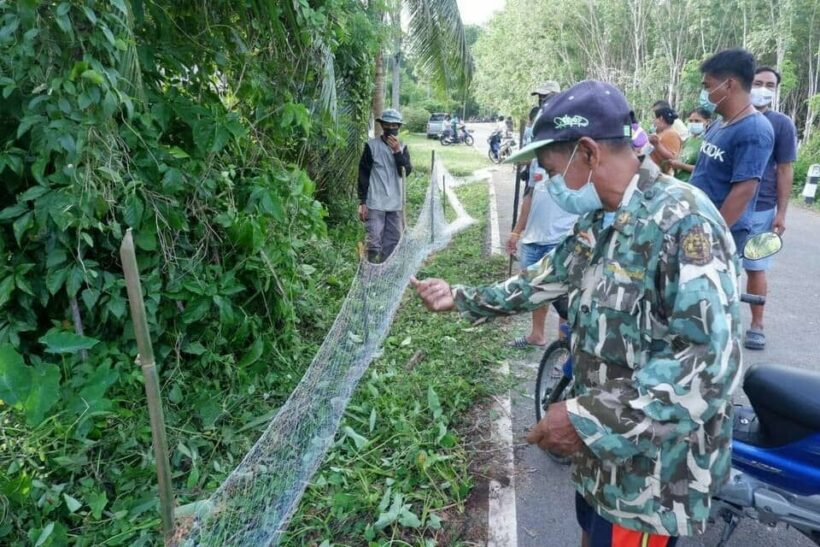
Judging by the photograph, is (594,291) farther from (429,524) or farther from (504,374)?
(504,374)

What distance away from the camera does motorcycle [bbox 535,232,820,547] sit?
212cm

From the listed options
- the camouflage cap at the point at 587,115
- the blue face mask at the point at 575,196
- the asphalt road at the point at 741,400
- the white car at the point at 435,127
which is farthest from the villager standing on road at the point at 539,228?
the white car at the point at 435,127

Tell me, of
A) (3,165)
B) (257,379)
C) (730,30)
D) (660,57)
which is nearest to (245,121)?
(3,165)

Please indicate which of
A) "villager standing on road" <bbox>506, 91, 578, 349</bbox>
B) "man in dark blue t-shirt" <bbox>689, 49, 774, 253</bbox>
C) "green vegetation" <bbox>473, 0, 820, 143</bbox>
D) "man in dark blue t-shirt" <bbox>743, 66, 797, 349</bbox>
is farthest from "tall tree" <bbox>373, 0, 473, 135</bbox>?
"green vegetation" <bbox>473, 0, 820, 143</bbox>

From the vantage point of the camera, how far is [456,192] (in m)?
14.7

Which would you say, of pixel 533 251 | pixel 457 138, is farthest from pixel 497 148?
pixel 533 251

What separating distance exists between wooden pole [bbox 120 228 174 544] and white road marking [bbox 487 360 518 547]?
152 centimetres

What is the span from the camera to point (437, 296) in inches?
86.9

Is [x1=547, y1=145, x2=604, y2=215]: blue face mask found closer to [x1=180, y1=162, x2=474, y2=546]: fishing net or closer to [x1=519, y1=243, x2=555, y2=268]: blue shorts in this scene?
[x1=180, y1=162, x2=474, y2=546]: fishing net

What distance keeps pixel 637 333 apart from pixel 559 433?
343 millimetres

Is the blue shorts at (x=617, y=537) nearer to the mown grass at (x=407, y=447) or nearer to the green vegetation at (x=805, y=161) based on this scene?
the mown grass at (x=407, y=447)

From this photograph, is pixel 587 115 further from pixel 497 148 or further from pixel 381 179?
pixel 497 148

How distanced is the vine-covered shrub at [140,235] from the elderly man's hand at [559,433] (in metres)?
1.93

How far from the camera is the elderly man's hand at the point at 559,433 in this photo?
1.42 meters
